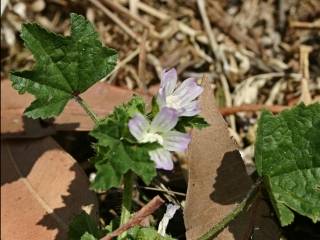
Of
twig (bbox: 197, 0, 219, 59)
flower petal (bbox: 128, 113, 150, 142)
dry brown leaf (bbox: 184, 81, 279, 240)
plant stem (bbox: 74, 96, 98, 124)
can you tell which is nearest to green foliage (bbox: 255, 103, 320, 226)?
dry brown leaf (bbox: 184, 81, 279, 240)

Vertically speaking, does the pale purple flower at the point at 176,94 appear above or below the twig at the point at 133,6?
above

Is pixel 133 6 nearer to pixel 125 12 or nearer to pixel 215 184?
pixel 125 12

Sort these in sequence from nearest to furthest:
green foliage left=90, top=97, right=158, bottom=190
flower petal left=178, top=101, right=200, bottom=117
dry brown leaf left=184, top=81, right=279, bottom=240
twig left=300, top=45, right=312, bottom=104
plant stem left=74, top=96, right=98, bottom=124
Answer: green foliage left=90, top=97, right=158, bottom=190, flower petal left=178, top=101, right=200, bottom=117, plant stem left=74, top=96, right=98, bottom=124, dry brown leaf left=184, top=81, right=279, bottom=240, twig left=300, top=45, right=312, bottom=104

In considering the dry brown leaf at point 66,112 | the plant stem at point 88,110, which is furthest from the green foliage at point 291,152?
the dry brown leaf at point 66,112

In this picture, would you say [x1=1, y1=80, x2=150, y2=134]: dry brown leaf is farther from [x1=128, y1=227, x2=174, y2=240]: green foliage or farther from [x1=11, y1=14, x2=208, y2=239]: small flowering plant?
[x1=128, y1=227, x2=174, y2=240]: green foliage

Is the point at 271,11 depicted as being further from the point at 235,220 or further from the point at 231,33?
the point at 235,220

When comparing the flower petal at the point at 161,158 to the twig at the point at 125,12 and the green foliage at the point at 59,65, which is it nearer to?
the green foliage at the point at 59,65

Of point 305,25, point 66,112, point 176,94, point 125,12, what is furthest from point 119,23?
point 176,94

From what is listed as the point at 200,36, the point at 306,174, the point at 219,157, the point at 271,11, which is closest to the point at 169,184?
the point at 219,157
